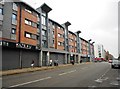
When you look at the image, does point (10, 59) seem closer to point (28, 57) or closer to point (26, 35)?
point (28, 57)

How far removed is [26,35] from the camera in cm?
3650

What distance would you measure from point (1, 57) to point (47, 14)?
21.8 meters

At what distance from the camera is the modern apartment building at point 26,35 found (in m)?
29.9

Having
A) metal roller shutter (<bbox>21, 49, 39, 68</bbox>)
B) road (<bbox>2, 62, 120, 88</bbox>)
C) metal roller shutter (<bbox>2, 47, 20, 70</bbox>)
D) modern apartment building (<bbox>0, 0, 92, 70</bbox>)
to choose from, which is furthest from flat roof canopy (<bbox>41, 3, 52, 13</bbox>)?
road (<bbox>2, 62, 120, 88</bbox>)

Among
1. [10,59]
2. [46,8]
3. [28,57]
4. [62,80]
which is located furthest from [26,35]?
[62,80]

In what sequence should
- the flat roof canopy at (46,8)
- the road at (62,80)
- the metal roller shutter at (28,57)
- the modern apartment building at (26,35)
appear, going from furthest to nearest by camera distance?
1. the flat roof canopy at (46,8)
2. the metal roller shutter at (28,57)
3. the modern apartment building at (26,35)
4. the road at (62,80)

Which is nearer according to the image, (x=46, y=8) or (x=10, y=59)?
(x=10, y=59)

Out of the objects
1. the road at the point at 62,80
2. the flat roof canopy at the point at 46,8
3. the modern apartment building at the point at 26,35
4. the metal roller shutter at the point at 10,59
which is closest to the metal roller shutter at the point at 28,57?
the modern apartment building at the point at 26,35

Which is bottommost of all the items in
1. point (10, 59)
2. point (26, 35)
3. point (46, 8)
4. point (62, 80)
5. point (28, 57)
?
point (62, 80)

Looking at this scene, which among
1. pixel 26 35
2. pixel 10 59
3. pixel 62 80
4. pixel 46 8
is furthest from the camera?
pixel 46 8

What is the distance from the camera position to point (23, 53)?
1363 inches

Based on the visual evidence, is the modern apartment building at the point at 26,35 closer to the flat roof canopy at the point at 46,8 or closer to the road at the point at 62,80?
the flat roof canopy at the point at 46,8

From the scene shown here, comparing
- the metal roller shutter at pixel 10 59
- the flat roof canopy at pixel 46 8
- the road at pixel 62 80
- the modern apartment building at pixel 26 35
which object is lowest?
the road at pixel 62 80

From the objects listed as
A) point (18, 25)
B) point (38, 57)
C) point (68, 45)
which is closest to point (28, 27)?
point (18, 25)
